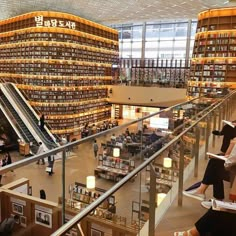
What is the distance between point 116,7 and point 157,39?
318 inches

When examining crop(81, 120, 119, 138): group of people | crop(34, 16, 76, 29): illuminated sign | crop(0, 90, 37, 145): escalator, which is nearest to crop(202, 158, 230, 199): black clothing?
crop(0, 90, 37, 145): escalator

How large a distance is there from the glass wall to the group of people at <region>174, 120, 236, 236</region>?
19.9 m

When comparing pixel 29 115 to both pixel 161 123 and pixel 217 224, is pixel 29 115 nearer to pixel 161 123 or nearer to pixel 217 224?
pixel 161 123

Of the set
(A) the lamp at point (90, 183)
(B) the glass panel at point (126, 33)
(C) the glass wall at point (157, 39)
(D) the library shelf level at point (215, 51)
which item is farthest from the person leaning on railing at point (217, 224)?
(B) the glass panel at point (126, 33)

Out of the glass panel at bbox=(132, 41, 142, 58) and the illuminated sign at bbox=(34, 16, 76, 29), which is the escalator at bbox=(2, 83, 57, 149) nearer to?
the illuminated sign at bbox=(34, 16, 76, 29)

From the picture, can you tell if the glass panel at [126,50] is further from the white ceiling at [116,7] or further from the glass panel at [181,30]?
the white ceiling at [116,7]

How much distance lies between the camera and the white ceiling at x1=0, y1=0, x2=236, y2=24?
1436 cm

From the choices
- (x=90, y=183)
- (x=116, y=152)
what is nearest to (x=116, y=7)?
(x=116, y=152)

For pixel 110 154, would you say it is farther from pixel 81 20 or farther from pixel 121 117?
pixel 121 117

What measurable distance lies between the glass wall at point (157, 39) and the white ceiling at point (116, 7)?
166 inches

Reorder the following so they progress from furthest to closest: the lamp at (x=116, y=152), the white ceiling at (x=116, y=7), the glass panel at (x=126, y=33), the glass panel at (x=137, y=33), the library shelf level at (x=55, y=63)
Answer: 1. the glass panel at (x=126, y=33)
2. the glass panel at (x=137, y=33)
3. the library shelf level at (x=55, y=63)
4. the white ceiling at (x=116, y=7)
5. the lamp at (x=116, y=152)

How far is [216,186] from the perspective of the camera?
239 centimetres

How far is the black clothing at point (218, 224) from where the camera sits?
5.16 ft

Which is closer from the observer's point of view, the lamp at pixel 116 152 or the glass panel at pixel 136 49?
the lamp at pixel 116 152
